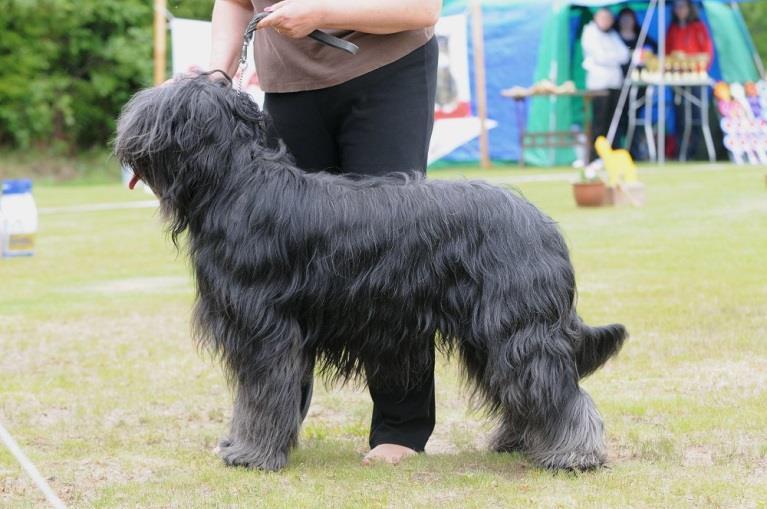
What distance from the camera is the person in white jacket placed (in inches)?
701

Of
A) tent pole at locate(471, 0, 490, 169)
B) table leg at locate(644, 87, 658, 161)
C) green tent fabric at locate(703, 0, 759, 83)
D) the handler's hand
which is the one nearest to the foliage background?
green tent fabric at locate(703, 0, 759, 83)

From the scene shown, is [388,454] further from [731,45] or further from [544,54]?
[731,45]

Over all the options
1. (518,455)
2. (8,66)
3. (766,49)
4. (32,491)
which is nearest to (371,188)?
(518,455)

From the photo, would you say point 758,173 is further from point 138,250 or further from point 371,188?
point 371,188

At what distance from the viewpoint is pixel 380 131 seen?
142 inches

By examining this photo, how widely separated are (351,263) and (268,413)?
20.2 inches

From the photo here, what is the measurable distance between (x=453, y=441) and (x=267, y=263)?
40.7 inches

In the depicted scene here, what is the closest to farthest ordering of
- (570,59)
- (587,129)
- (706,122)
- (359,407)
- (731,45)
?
(359,407) < (587,129) < (706,122) < (731,45) < (570,59)

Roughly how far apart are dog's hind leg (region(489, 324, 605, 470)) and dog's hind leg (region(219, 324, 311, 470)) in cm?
58

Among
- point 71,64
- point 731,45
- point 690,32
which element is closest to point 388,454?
point 690,32

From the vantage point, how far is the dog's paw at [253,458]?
11.2 feet

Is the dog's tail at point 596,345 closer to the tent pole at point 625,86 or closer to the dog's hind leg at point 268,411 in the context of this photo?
the dog's hind leg at point 268,411

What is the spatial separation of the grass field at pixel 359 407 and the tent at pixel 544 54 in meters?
11.0

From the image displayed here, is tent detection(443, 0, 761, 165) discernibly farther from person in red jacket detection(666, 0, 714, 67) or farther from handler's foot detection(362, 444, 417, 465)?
handler's foot detection(362, 444, 417, 465)
